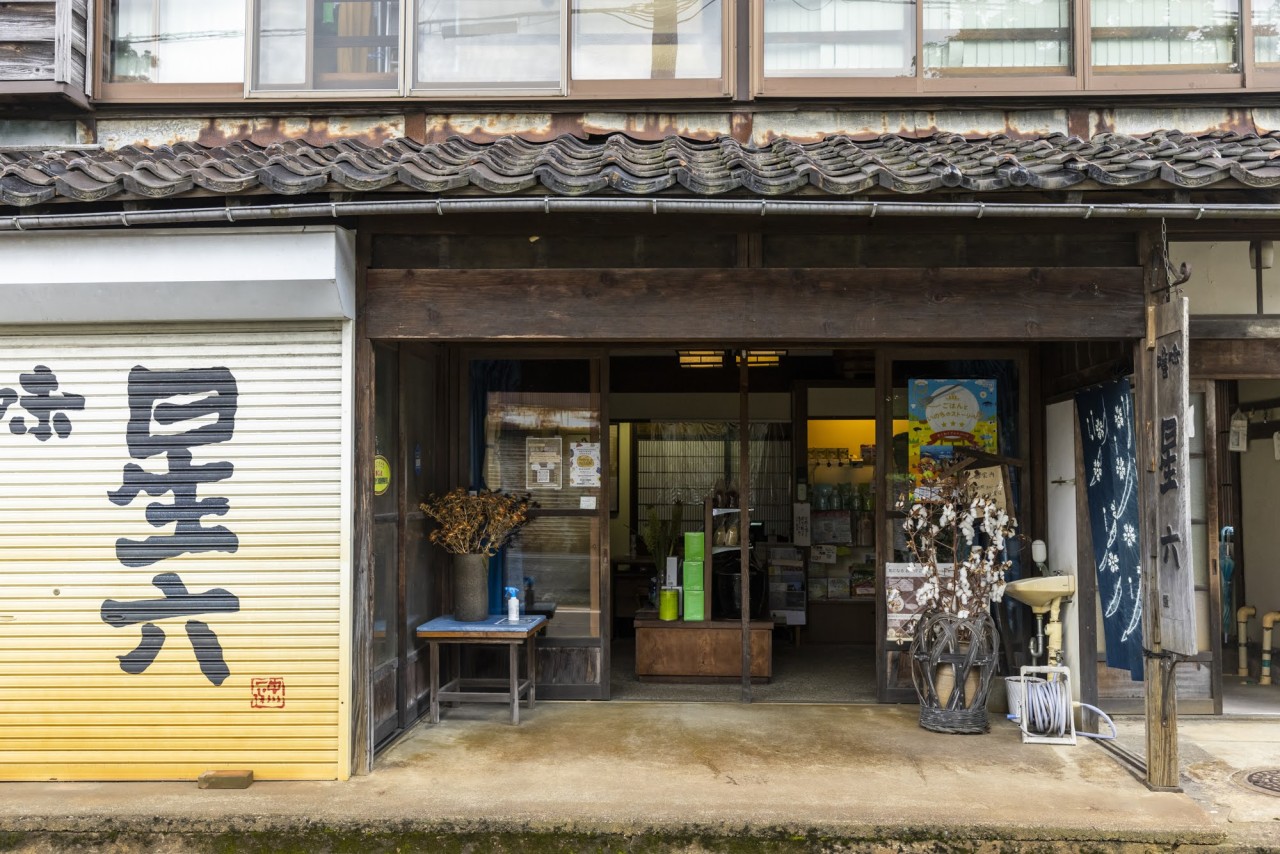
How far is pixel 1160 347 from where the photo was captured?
5746 millimetres

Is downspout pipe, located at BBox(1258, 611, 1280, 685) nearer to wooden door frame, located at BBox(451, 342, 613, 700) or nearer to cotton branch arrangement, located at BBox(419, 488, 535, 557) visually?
wooden door frame, located at BBox(451, 342, 613, 700)

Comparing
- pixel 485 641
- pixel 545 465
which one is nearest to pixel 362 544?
pixel 485 641

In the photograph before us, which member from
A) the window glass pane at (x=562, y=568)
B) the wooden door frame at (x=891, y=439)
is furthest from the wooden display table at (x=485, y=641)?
the wooden door frame at (x=891, y=439)

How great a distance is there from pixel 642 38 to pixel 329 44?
232 cm

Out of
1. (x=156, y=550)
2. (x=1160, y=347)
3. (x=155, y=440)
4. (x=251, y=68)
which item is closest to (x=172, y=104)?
(x=251, y=68)

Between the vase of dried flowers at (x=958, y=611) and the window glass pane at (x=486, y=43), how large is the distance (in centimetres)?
440

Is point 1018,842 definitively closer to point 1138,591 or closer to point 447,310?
point 1138,591

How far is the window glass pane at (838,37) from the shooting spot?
7.24 m

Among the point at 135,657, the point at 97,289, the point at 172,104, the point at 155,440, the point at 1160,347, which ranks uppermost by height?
the point at 172,104

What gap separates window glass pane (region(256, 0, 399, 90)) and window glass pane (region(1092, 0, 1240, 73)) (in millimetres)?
5204

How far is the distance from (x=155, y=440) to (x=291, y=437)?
0.88 meters

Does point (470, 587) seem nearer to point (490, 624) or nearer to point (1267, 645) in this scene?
point (490, 624)

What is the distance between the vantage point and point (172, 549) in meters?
6.18

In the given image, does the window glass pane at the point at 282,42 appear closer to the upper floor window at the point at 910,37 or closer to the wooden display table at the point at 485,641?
the upper floor window at the point at 910,37
